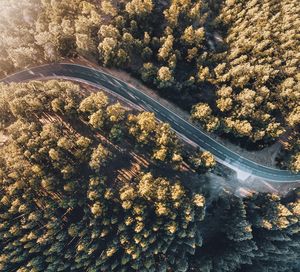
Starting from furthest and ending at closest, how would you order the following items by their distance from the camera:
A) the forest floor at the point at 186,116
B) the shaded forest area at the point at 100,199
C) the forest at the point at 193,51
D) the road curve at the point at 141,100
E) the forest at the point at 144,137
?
the forest floor at the point at 186,116 → the road curve at the point at 141,100 → the forest at the point at 193,51 → the forest at the point at 144,137 → the shaded forest area at the point at 100,199

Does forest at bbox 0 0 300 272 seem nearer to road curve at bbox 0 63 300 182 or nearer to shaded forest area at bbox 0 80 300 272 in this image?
shaded forest area at bbox 0 80 300 272

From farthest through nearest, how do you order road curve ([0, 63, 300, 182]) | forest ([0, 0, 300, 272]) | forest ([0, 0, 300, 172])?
road curve ([0, 63, 300, 182]), forest ([0, 0, 300, 172]), forest ([0, 0, 300, 272])

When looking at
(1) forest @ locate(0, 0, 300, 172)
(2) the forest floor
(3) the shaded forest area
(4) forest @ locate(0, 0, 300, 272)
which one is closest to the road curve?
(2) the forest floor

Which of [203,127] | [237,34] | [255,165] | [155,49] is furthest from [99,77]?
[255,165]

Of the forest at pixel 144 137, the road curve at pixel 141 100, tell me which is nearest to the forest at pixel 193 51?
the forest at pixel 144 137

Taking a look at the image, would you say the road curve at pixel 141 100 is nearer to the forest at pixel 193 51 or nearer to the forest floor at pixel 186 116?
the forest floor at pixel 186 116

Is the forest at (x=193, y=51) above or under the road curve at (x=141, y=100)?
above
